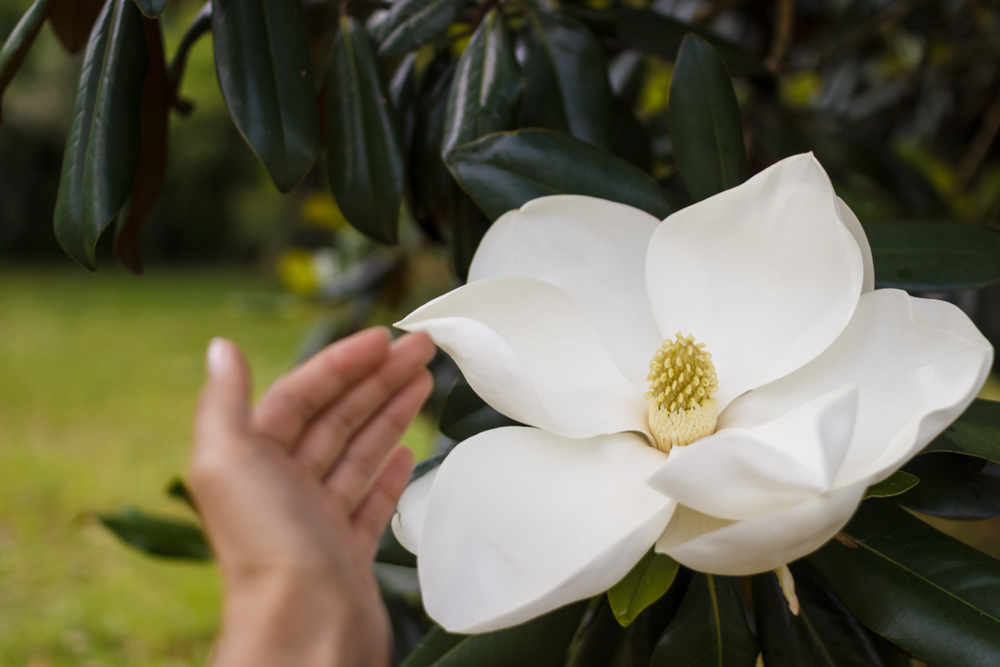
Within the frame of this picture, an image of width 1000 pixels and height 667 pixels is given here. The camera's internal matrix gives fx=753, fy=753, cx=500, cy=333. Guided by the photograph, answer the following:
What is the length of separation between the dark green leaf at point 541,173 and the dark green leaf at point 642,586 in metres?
0.27

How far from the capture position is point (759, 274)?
51cm

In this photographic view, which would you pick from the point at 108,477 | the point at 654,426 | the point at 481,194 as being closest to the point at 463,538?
the point at 654,426

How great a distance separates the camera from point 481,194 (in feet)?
1.88

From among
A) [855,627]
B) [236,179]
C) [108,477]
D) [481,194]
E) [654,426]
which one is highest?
[481,194]

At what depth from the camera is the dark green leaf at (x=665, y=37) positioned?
2.52 feet

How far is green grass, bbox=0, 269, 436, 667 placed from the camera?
1925 millimetres

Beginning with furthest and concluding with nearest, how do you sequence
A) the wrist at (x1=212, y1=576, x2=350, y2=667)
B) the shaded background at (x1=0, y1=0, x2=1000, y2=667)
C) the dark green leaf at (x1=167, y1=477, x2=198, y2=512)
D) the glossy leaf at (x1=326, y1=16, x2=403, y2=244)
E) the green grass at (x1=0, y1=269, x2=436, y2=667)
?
the green grass at (x1=0, y1=269, x2=436, y2=667) → the shaded background at (x1=0, y1=0, x2=1000, y2=667) → the dark green leaf at (x1=167, y1=477, x2=198, y2=512) → the glossy leaf at (x1=326, y1=16, x2=403, y2=244) → the wrist at (x1=212, y1=576, x2=350, y2=667)

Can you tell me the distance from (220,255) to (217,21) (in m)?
9.73

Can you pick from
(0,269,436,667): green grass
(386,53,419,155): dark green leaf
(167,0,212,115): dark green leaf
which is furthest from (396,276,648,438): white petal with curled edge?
(0,269,436,667): green grass

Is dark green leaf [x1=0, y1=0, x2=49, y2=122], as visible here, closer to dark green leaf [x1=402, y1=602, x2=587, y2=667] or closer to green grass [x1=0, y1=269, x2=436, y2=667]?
dark green leaf [x1=402, y1=602, x2=587, y2=667]

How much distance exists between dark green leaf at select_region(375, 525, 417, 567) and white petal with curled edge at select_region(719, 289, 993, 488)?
27cm

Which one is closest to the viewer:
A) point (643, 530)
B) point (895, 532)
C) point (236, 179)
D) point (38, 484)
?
point (643, 530)

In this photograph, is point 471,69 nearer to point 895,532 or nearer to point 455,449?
point 455,449

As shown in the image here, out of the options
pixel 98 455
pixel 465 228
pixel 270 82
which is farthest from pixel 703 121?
pixel 98 455
